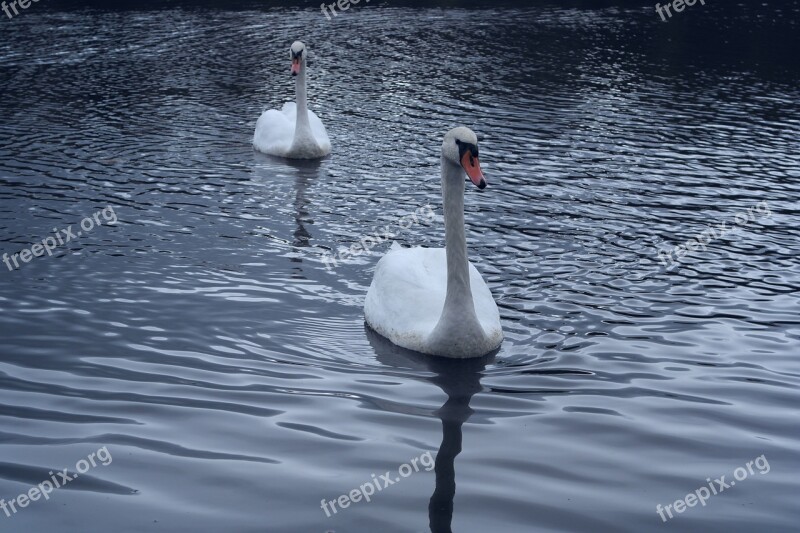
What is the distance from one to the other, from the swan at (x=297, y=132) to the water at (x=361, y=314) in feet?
1.52

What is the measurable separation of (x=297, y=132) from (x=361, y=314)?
30.8 feet

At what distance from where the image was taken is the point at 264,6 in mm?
45094

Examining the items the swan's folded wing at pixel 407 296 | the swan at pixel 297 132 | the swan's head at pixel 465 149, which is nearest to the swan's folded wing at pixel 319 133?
the swan at pixel 297 132

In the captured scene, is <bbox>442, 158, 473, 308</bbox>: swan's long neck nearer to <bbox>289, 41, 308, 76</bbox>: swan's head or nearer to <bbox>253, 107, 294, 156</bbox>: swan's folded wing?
<bbox>253, 107, 294, 156</bbox>: swan's folded wing

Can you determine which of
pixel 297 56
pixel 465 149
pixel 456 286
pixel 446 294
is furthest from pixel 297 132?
pixel 456 286

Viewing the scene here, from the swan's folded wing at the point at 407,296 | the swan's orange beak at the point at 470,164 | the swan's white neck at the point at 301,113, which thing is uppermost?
the swan's orange beak at the point at 470,164

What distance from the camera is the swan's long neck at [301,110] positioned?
68.9ft

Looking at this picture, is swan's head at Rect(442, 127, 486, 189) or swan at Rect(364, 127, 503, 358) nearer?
swan's head at Rect(442, 127, 486, 189)

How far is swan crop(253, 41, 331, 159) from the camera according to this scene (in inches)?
825

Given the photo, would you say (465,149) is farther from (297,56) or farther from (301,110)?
(297,56)

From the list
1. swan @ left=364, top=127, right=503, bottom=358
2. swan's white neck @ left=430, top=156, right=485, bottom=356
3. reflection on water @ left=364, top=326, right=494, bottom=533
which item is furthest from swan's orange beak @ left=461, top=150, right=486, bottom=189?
reflection on water @ left=364, top=326, right=494, bottom=533

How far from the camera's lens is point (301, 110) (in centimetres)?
2142

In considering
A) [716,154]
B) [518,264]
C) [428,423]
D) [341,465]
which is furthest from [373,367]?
[716,154]

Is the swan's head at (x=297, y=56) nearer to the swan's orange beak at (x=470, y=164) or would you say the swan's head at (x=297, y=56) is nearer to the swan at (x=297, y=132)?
the swan at (x=297, y=132)
